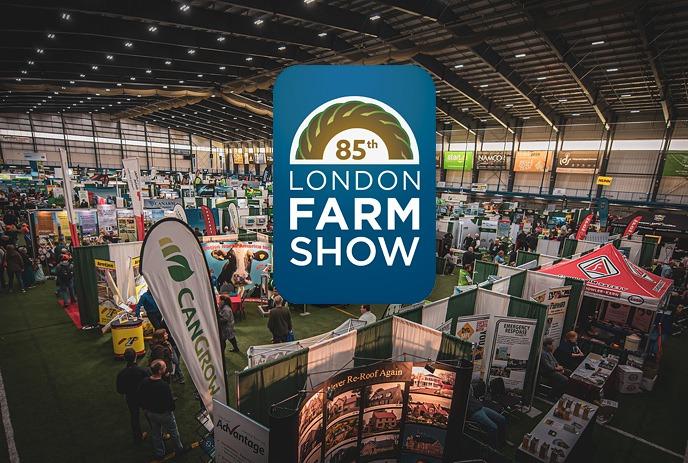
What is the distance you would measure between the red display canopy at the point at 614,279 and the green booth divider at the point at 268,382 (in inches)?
235

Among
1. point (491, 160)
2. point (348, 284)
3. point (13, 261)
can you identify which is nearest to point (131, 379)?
point (348, 284)

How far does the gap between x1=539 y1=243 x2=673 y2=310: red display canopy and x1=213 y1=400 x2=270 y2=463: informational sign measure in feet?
22.2

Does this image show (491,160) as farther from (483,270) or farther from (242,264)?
(242,264)

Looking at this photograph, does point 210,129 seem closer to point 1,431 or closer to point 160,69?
point 160,69

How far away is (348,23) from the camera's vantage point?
41.9 ft

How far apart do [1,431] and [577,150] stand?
3126 cm

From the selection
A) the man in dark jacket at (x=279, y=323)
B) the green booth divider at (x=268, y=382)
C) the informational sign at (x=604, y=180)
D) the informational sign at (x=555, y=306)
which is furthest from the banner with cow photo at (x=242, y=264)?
the informational sign at (x=604, y=180)

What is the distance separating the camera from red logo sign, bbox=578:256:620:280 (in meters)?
7.04

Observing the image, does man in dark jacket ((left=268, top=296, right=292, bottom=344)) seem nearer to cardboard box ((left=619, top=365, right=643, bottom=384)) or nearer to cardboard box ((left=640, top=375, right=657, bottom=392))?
cardboard box ((left=619, top=365, right=643, bottom=384))

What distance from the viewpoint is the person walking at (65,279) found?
8500 millimetres

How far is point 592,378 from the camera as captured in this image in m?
5.67

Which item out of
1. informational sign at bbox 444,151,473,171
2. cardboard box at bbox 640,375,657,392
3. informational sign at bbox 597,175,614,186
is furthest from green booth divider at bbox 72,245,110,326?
informational sign at bbox 444,151,473,171

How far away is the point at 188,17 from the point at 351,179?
13.2 metres

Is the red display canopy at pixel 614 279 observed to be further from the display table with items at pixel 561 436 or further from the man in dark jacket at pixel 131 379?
the man in dark jacket at pixel 131 379
